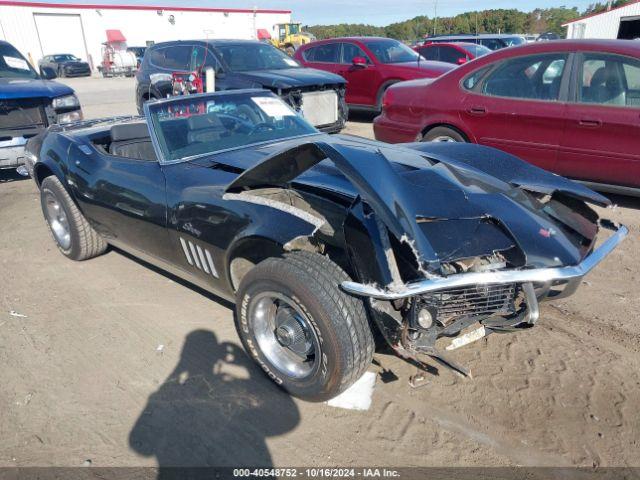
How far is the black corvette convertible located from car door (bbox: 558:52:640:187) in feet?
6.21

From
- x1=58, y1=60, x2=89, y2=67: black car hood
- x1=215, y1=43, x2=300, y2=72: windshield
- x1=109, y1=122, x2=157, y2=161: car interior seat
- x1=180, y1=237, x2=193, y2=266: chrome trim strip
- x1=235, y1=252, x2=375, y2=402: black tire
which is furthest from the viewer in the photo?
x1=58, y1=60, x2=89, y2=67: black car hood

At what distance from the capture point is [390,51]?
10.4 metres

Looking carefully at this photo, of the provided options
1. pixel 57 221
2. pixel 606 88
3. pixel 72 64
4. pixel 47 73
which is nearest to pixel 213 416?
pixel 57 221

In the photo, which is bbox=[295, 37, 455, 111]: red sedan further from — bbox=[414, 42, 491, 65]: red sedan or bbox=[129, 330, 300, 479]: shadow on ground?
bbox=[129, 330, 300, 479]: shadow on ground

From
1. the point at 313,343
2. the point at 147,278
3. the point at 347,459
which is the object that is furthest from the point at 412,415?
the point at 147,278

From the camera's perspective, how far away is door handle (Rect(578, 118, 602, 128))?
187 inches

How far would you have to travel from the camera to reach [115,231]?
12.5ft

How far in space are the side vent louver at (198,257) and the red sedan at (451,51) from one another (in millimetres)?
11121

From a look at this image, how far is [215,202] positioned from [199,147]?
71 cm

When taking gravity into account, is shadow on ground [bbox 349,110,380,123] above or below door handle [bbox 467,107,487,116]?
below

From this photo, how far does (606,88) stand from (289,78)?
4757mm

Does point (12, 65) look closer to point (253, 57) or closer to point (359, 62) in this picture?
point (253, 57)

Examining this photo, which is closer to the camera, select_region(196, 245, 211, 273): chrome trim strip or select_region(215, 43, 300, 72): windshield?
select_region(196, 245, 211, 273): chrome trim strip

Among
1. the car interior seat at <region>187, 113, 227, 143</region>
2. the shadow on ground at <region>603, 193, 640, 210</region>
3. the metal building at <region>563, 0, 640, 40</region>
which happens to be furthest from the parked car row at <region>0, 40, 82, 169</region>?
the metal building at <region>563, 0, 640, 40</region>
